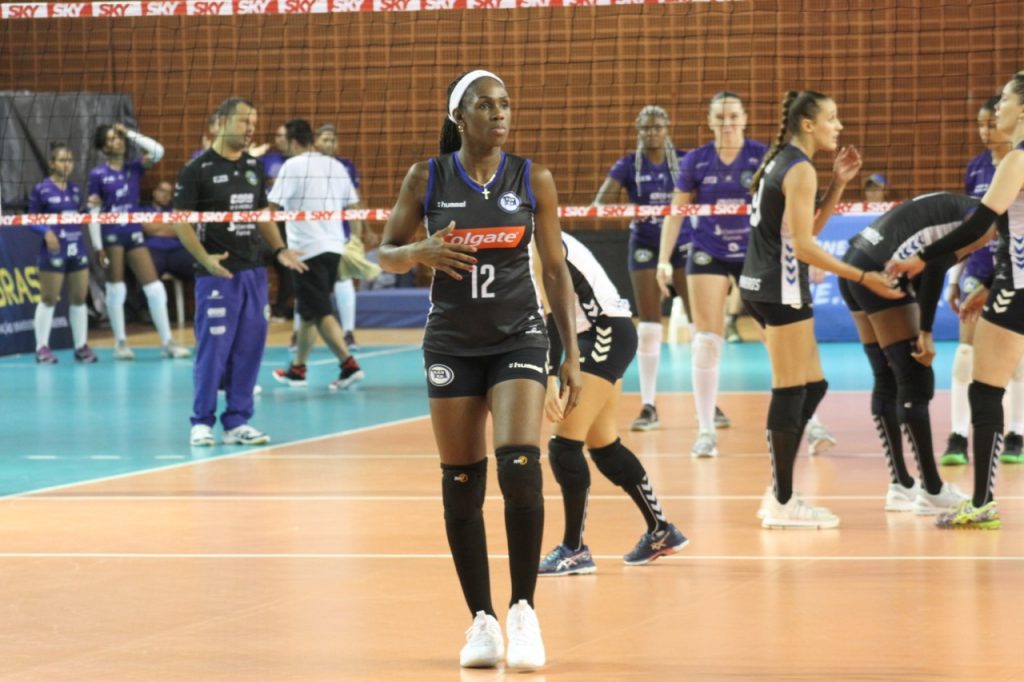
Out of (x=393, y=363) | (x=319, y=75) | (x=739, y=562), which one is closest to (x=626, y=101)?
(x=319, y=75)

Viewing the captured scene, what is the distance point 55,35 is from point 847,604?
15318 mm

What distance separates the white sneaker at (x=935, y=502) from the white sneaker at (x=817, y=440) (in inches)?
71.4

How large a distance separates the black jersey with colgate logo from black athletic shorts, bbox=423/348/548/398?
0.07 ft

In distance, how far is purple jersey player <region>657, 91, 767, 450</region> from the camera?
8750 mm

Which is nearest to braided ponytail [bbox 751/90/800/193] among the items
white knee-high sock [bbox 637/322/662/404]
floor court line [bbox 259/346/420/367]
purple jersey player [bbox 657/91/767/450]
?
purple jersey player [bbox 657/91/767/450]

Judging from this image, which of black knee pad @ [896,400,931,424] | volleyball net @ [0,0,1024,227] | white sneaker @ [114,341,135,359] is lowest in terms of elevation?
white sneaker @ [114,341,135,359]

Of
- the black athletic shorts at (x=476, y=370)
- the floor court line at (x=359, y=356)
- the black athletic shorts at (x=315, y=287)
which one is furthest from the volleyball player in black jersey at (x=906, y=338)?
the floor court line at (x=359, y=356)

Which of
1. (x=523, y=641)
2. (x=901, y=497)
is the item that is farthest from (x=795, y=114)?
(x=523, y=641)

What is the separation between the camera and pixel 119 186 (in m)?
14.5

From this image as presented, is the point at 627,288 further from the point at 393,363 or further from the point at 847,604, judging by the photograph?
the point at 847,604

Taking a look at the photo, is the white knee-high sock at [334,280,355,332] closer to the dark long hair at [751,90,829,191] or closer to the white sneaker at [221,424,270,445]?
the white sneaker at [221,424,270,445]

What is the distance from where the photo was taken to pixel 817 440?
344 inches

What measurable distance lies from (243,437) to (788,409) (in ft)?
12.8

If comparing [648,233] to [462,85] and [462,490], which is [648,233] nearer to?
[462,85]
